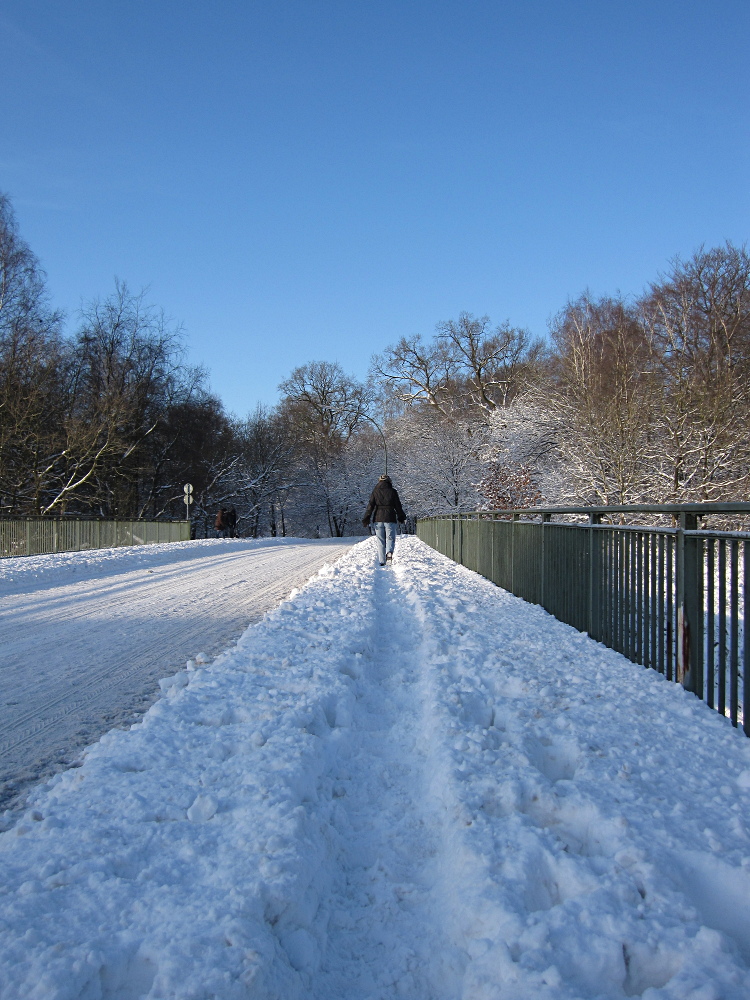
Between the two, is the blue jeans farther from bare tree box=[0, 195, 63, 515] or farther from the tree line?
bare tree box=[0, 195, 63, 515]

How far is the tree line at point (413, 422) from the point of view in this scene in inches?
615

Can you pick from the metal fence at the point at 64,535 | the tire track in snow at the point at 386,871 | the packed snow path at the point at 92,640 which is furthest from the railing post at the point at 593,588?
the metal fence at the point at 64,535

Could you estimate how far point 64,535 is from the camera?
22.3 metres

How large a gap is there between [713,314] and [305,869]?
1734 cm

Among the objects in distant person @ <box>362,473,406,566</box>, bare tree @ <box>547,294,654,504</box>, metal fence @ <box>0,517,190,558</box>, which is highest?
bare tree @ <box>547,294,654,504</box>

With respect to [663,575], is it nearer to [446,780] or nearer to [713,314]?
[446,780]

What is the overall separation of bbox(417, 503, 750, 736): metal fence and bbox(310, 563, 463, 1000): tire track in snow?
1.86 m

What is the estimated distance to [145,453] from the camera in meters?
39.2

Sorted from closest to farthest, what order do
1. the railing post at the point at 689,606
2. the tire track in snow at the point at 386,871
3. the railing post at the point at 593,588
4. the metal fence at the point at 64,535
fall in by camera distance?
the tire track in snow at the point at 386,871 → the railing post at the point at 689,606 → the railing post at the point at 593,588 → the metal fence at the point at 64,535

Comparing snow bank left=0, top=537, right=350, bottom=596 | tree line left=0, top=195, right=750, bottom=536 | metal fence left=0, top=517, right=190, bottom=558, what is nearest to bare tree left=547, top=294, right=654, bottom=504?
tree line left=0, top=195, right=750, bottom=536

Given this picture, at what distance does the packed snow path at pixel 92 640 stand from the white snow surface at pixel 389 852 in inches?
16.4

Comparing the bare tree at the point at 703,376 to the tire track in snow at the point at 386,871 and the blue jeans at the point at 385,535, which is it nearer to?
the blue jeans at the point at 385,535

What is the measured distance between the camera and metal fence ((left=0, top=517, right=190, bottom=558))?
20.0 meters

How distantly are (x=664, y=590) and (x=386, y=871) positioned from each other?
3.11 meters
